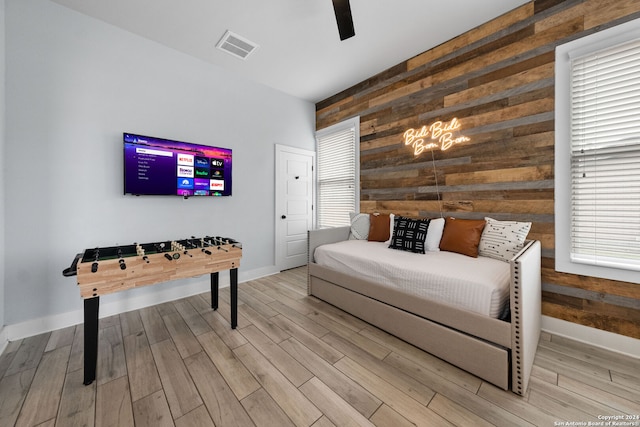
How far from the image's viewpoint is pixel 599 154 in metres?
1.92

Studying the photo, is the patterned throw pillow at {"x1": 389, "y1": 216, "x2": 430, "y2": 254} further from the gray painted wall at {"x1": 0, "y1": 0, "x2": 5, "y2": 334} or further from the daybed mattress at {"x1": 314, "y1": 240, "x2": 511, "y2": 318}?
the gray painted wall at {"x1": 0, "y1": 0, "x2": 5, "y2": 334}

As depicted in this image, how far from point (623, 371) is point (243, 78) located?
4.87 metres

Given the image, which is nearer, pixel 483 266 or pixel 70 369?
pixel 70 369

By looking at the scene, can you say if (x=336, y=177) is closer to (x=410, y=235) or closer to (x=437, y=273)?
(x=410, y=235)

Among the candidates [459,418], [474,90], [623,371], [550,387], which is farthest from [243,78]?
[623,371]

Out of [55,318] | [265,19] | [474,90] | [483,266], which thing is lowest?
[55,318]

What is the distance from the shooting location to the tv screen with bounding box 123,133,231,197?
2.50m

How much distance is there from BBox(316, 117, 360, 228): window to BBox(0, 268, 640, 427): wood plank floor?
2.20 meters

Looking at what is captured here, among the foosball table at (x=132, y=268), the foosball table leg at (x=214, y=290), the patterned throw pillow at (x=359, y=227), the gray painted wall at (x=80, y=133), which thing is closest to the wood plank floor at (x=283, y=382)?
the foosball table at (x=132, y=268)

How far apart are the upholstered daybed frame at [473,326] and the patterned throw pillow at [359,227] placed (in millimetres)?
1050

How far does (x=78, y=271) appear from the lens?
1451mm

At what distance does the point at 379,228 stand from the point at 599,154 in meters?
2.05

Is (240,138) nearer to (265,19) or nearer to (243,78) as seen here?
(243,78)

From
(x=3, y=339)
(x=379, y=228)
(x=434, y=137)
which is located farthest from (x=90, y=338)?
(x=434, y=137)
